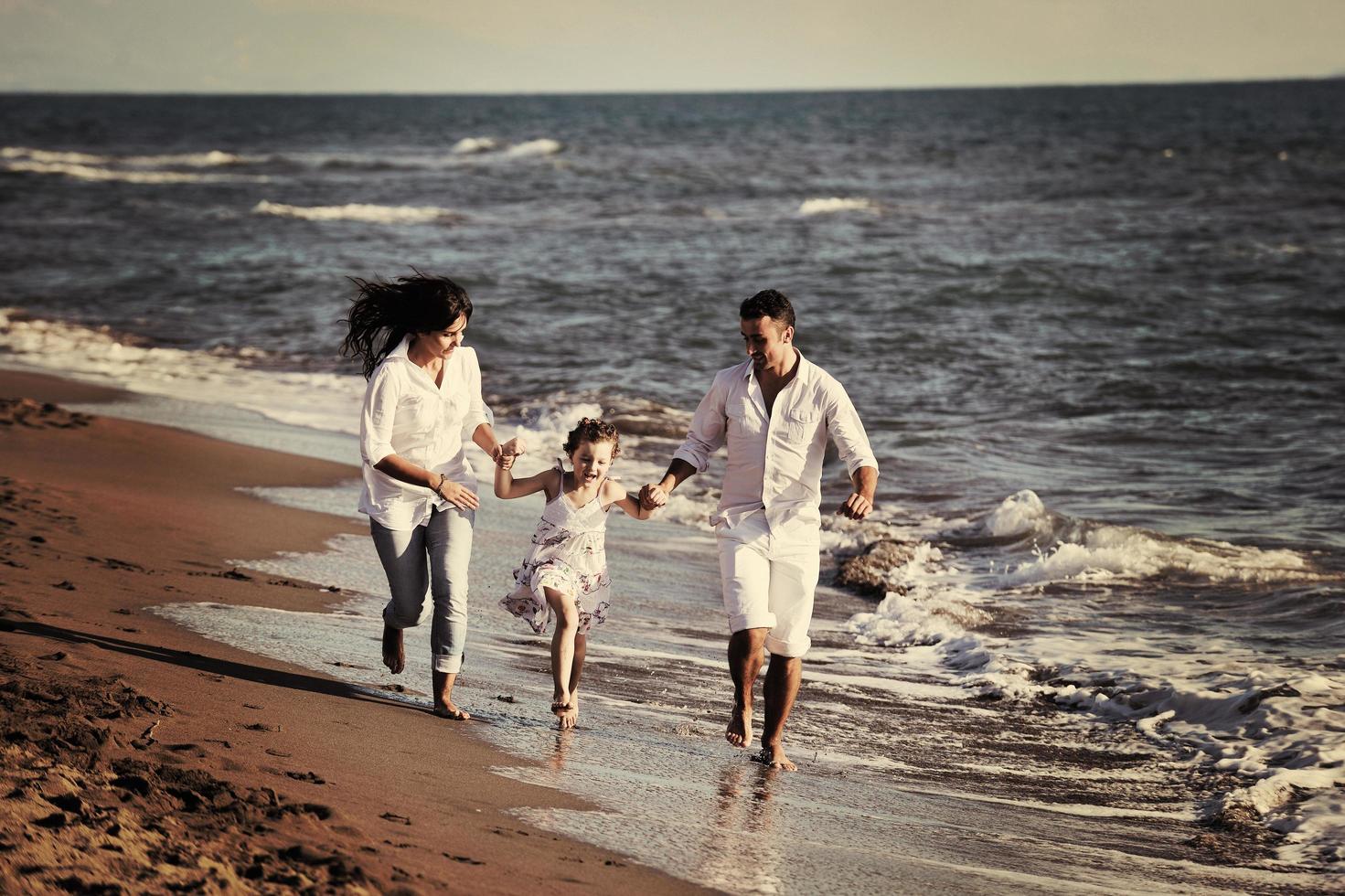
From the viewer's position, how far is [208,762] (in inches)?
156

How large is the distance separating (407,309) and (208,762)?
6.26 feet

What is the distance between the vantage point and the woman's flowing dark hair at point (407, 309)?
5.02 meters

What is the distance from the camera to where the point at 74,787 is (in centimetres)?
349

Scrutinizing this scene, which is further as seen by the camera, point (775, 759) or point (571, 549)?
point (571, 549)

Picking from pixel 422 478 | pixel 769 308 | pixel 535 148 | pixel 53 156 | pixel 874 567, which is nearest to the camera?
pixel 422 478

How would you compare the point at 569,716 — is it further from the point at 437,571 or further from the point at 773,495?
the point at 773,495

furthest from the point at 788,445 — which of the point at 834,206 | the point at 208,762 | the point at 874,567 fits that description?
the point at 834,206

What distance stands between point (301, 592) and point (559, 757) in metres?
2.51

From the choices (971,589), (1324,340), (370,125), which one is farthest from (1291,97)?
(971,589)

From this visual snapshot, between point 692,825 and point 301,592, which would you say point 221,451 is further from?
point 692,825

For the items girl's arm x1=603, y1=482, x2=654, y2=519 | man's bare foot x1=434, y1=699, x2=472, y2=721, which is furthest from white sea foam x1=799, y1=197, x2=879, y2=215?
man's bare foot x1=434, y1=699, x2=472, y2=721

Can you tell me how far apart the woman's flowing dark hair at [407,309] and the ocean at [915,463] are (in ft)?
4.67

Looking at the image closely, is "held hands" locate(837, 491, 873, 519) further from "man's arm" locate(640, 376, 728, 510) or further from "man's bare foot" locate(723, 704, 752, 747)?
"man's bare foot" locate(723, 704, 752, 747)

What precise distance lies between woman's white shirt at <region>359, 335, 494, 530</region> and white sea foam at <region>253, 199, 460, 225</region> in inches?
1158
